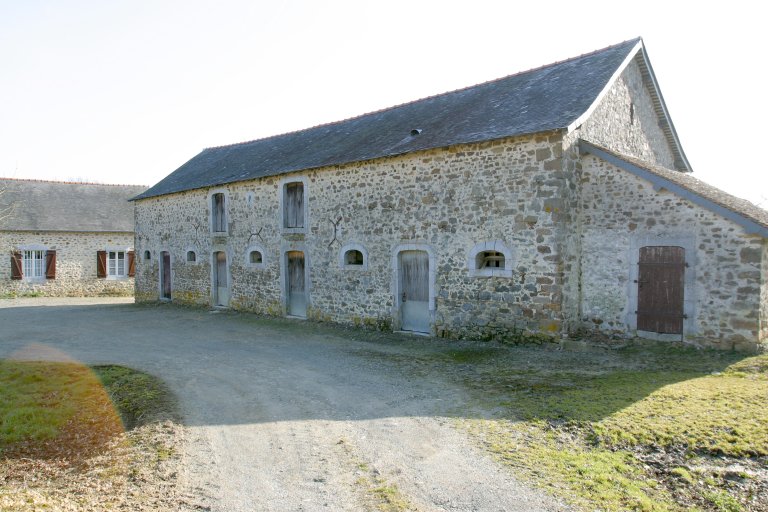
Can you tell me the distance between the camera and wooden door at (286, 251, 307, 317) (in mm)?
13922

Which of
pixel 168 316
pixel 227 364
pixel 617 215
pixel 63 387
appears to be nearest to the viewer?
pixel 63 387

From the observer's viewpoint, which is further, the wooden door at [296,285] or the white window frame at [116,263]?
the white window frame at [116,263]

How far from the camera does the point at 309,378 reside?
7.59m

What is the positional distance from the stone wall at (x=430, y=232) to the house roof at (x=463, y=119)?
0.32 meters

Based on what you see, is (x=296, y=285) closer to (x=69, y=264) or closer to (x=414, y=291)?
(x=414, y=291)

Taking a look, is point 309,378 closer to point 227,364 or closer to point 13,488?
point 227,364

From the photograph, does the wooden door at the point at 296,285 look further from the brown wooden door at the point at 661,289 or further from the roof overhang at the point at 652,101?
the brown wooden door at the point at 661,289

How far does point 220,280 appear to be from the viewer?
16953 millimetres

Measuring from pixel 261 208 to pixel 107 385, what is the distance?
8189 millimetres

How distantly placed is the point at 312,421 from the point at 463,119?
794 cm

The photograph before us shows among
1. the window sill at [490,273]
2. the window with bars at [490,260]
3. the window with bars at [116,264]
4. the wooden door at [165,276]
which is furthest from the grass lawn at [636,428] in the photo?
the window with bars at [116,264]

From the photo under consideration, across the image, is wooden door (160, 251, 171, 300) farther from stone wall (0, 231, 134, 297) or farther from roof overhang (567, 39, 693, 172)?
roof overhang (567, 39, 693, 172)

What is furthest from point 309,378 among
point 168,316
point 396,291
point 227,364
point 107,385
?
point 168,316

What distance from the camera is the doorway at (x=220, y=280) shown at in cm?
1675
